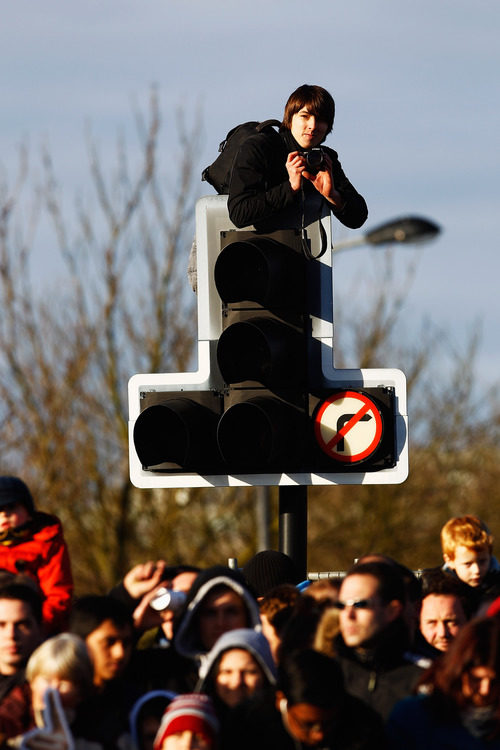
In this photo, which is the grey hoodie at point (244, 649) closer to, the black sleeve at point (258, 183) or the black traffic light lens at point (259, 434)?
the black traffic light lens at point (259, 434)

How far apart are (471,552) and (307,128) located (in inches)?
87.6

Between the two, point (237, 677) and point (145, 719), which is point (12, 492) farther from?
point (237, 677)

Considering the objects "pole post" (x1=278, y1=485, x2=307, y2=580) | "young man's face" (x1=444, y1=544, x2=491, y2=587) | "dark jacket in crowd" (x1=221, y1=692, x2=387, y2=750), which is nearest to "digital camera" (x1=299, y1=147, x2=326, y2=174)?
"pole post" (x1=278, y1=485, x2=307, y2=580)

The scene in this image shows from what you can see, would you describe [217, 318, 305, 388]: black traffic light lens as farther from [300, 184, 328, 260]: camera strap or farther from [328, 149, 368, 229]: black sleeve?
[328, 149, 368, 229]: black sleeve

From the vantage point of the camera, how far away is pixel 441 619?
7.48 metres

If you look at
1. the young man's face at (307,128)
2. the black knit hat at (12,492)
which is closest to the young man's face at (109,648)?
the black knit hat at (12,492)

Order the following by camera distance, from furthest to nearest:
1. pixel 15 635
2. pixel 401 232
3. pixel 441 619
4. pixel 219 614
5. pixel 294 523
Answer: pixel 401 232 < pixel 294 523 < pixel 441 619 < pixel 219 614 < pixel 15 635

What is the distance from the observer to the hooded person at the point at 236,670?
6352 millimetres

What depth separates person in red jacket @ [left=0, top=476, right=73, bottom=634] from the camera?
7852 mm

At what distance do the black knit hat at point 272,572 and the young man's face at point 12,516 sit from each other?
127 cm

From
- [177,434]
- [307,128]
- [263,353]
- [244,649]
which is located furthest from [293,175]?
[244,649]

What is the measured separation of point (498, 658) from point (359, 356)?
2244 cm

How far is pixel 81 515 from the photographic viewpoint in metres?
22.0

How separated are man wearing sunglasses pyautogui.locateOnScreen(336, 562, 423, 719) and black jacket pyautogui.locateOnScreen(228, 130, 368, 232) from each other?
2.31m
